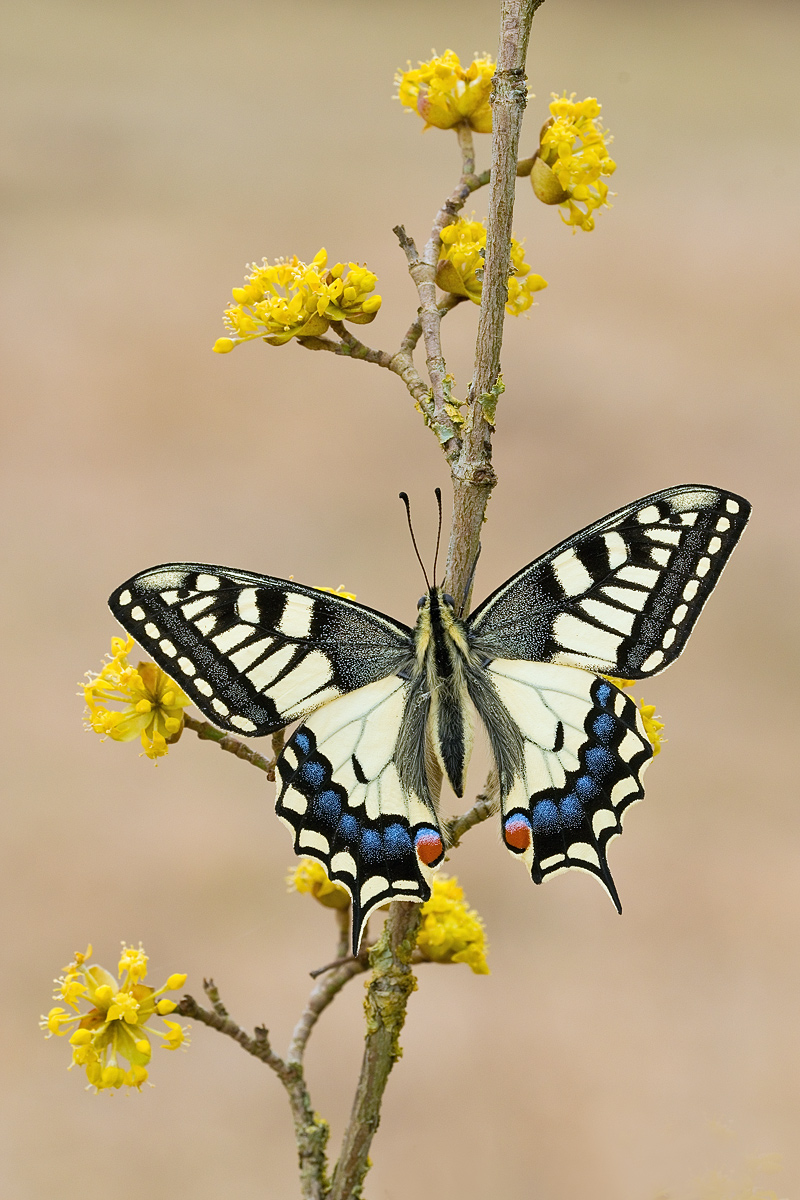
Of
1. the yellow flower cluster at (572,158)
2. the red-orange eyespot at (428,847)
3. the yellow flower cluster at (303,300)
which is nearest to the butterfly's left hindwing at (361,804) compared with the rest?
the red-orange eyespot at (428,847)

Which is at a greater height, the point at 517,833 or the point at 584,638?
the point at 584,638

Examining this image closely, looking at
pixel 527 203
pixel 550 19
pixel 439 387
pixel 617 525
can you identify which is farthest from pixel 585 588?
pixel 550 19

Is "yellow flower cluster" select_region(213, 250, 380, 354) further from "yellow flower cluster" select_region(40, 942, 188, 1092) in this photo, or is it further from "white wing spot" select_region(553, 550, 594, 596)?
"yellow flower cluster" select_region(40, 942, 188, 1092)

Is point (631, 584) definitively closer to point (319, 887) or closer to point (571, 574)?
point (571, 574)

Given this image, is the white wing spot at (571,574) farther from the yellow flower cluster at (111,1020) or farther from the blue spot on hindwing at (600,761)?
the yellow flower cluster at (111,1020)

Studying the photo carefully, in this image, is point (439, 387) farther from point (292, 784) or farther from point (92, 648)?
point (92, 648)

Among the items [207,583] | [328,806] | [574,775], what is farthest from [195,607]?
[574,775]

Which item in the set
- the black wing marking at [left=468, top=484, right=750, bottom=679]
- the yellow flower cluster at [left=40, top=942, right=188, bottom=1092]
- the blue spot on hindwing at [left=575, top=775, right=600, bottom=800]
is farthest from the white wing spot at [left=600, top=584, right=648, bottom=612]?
the yellow flower cluster at [left=40, top=942, right=188, bottom=1092]
